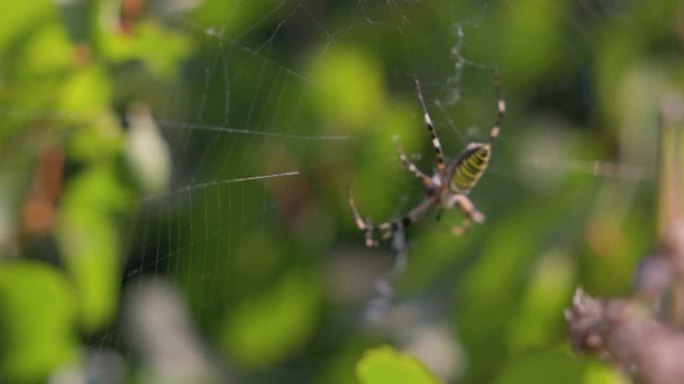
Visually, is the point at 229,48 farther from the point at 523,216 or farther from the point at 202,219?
the point at 523,216

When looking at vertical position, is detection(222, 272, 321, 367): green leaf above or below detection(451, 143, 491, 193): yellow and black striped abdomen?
below

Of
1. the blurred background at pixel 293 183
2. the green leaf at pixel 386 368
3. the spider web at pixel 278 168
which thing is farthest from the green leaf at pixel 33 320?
the green leaf at pixel 386 368

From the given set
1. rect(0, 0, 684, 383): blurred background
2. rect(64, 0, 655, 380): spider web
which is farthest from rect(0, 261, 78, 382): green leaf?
rect(64, 0, 655, 380): spider web

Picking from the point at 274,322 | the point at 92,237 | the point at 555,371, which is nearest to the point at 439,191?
the point at 274,322

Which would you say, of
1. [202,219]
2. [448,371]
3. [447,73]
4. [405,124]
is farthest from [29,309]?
[447,73]

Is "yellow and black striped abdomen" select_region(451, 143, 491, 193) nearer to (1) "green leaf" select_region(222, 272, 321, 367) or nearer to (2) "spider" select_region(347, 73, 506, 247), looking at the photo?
(2) "spider" select_region(347, 73, 506, 247)
